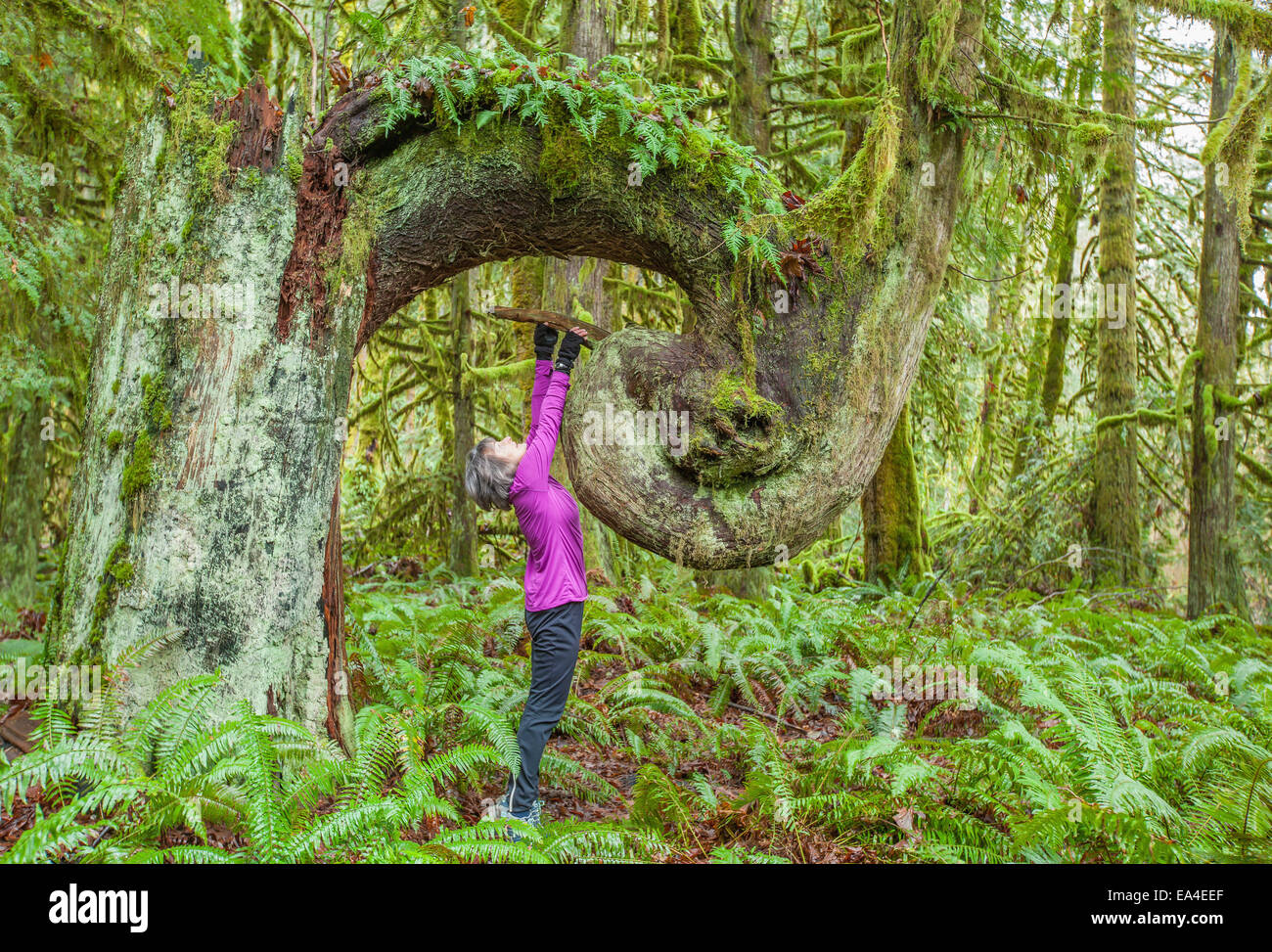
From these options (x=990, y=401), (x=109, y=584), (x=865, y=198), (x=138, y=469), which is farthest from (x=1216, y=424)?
(x=109, y=584)

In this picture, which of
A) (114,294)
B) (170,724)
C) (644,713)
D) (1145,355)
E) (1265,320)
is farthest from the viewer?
(1145,355)

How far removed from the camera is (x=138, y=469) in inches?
150

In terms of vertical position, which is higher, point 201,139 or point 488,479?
point 201,139

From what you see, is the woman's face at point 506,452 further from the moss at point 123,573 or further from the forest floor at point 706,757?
the moss at point 123,573

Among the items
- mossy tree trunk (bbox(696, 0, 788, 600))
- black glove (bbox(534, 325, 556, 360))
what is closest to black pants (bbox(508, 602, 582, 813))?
black glove (bbox(534, 325, 556, 360))

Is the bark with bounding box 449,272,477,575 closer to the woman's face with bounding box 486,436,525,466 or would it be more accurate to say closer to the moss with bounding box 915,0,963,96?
the woman's face with bounding box 486,436,525,466

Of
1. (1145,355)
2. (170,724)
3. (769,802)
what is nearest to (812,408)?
(769,802)

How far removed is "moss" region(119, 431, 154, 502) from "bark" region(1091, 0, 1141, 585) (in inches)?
391

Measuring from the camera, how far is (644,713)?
5.07 metres

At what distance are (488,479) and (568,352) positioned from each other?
29.2 inches

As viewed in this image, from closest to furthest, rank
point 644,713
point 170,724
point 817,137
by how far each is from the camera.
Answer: point 170,724
point 644,713
point 817,137

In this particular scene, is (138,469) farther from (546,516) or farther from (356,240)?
(546,516)

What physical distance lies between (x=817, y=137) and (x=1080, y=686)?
21.6 ft

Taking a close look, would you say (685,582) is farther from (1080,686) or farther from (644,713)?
(1080,686)
